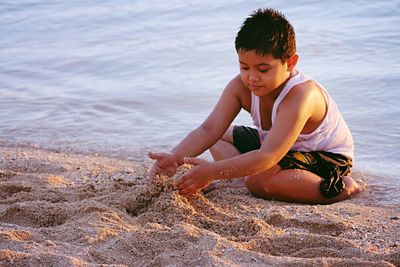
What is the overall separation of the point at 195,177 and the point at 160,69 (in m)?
3.11

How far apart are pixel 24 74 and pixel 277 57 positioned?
3.51 metres

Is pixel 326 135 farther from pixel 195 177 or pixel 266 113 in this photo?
pixel 195 177

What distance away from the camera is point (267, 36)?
11.4 feet

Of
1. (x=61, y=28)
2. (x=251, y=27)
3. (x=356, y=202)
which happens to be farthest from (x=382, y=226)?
(x=61, y=28)

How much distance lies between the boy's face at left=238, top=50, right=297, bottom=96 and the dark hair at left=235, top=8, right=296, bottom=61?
0.03 meters

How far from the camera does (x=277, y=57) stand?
3531 millimetres

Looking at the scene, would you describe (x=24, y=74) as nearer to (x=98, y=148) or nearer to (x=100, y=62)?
(x=100, y=62)

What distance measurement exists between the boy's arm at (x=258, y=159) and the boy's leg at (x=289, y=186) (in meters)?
0.19

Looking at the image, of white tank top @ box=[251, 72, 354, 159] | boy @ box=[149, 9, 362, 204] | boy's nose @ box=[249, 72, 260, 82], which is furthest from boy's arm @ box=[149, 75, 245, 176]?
boy's nose @ box=[249, 72, 260, 82]

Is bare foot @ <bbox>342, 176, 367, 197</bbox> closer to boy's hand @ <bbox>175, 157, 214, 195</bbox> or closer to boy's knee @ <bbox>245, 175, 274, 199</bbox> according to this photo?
boy's knee @ <bbox>245, 175, 274, 199</bbox>

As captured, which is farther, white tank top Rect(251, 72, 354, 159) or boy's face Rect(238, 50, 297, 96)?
white tank top Rect(251, 72, 354, 159)

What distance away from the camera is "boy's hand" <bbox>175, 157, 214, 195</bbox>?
11.3ft

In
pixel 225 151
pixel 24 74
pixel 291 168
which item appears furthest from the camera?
pixel 24 74

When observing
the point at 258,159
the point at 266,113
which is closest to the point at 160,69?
the point at 266,113
